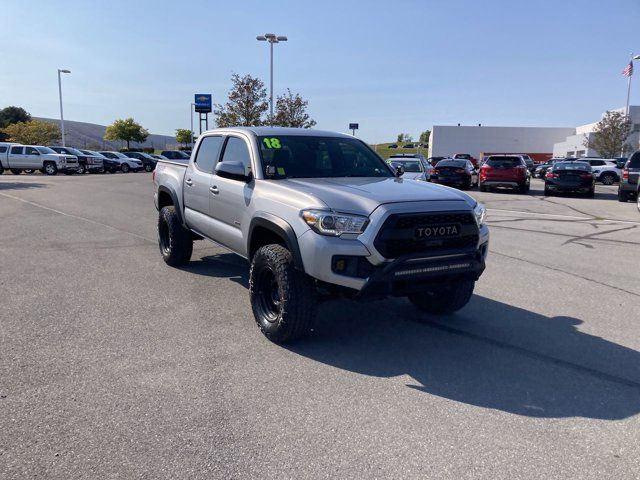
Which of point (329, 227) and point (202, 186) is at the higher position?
point (202, 186)

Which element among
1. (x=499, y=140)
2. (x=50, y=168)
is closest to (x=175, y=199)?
(x=50, y=168)

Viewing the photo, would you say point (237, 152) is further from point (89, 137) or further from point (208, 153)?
point (89, 137)

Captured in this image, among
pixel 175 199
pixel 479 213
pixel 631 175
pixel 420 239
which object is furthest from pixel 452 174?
pixel 420 239

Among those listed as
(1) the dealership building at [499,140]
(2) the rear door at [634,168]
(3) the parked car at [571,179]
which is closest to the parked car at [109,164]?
(3) the parked car at [571,179]

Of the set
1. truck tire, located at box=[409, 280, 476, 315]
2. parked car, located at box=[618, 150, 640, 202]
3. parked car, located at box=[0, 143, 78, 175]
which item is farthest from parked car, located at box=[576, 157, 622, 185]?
parked car, located at box=[0, 143, 78, 175]

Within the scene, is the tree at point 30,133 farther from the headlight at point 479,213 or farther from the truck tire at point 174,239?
the headlight at point 479,213

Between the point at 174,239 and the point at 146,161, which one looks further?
the point at 146,161

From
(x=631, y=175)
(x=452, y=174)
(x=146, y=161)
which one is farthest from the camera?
(x=146, y=161)

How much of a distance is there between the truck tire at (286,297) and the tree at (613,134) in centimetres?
5831

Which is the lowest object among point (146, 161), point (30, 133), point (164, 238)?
point (164, 238)

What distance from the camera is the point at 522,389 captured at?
12.2 ft

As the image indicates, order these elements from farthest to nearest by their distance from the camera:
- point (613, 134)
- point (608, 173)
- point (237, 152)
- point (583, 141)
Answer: point (583, 141)
point (613, 134)
point (608, 173)
point (237, 152)

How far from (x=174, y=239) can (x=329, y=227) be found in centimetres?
367

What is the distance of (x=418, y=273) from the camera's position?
4.07m
